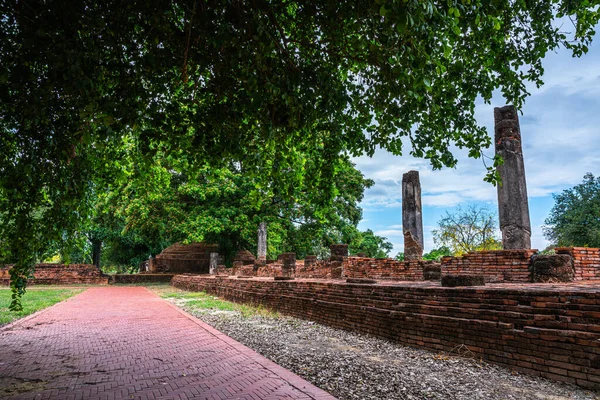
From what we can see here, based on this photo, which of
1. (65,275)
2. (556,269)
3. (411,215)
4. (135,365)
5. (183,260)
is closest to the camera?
(135,365)

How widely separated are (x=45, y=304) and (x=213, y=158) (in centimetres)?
1138

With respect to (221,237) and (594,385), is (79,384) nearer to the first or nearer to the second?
(594,385)

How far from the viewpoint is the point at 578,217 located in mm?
25859

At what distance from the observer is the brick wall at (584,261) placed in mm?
7432

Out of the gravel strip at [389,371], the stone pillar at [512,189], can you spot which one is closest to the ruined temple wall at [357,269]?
the stone pillar at [512,189]

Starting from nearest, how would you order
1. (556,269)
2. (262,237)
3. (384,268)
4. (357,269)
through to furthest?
(556,269), (384,268), (357,269), (262,237)

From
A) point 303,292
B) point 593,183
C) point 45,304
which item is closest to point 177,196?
point 45,304

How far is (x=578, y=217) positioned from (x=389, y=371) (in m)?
26.1

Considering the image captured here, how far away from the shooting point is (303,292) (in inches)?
392

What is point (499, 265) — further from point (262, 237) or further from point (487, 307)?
point (262, 237)

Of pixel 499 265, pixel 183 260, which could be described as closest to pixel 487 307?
pixel 499 265

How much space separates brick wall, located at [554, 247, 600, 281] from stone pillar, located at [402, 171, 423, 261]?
6201 millimetres

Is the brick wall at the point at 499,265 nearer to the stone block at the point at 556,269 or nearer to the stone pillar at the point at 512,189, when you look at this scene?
the stone block at the point at 556,269

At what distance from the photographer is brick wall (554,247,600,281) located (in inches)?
293
